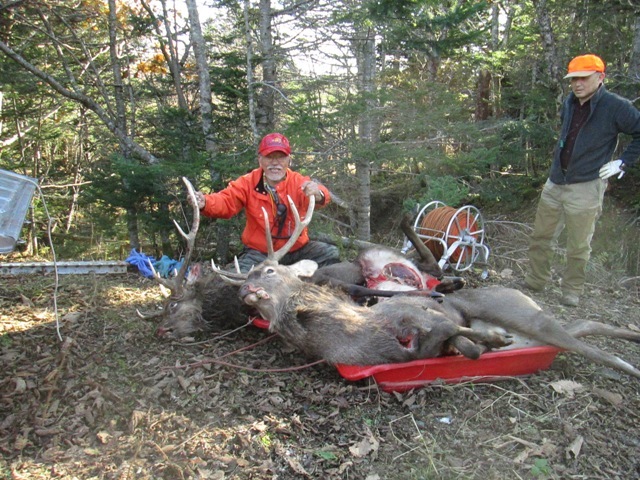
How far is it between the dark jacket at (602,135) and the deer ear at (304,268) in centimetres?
294

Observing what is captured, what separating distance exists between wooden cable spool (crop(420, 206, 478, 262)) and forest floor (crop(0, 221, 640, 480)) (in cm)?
199

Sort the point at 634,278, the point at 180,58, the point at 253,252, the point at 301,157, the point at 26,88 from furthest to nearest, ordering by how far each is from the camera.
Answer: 1. the point at 180,58
2. the point at 26,88
3. the point at 301,157
4. the point at 634,278
5. the point at 253,252

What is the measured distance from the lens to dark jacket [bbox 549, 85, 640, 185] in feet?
16.0

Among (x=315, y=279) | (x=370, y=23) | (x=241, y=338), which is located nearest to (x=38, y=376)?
(x=241, y=338)

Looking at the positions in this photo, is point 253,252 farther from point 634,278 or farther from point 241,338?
point 634,278

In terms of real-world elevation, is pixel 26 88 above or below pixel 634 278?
above

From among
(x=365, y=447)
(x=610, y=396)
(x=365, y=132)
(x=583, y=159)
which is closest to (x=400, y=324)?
(x=365, y=447)

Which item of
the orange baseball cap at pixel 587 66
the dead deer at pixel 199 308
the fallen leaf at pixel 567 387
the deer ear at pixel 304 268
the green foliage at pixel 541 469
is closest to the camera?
the green foliage at pixel 541 469

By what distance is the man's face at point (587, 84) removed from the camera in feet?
16.1

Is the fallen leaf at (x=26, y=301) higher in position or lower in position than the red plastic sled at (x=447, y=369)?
higher

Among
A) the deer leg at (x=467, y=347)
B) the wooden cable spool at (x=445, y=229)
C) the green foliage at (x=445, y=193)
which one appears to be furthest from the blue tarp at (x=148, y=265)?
the deer leg at (x=467, y=347)

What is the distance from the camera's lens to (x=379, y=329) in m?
3.66

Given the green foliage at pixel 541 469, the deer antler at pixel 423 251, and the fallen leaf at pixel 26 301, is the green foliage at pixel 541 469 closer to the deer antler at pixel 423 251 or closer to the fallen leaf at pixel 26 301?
the deer antler at pixel 423 251

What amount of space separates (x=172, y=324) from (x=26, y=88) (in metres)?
7.21
